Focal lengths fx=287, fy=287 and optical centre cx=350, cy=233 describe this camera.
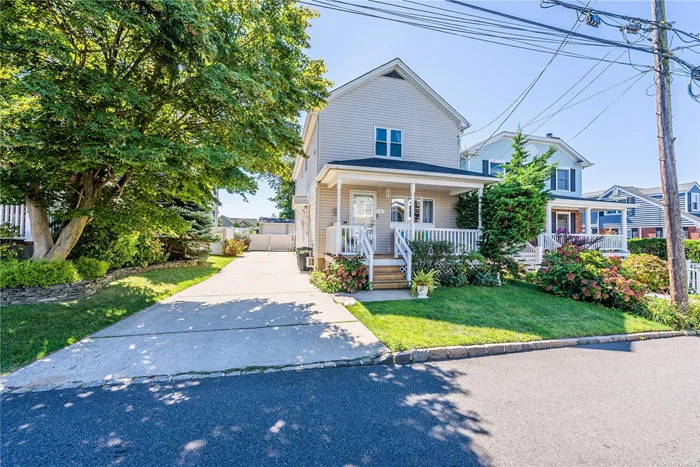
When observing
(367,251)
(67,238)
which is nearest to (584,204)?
(367,251)

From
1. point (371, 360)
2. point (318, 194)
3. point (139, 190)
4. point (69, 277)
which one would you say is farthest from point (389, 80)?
point (69, 277)

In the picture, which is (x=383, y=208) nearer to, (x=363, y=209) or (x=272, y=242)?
(x=363, y=209)

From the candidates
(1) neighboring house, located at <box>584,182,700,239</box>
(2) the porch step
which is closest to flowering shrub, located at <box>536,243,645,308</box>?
(2) the porch step

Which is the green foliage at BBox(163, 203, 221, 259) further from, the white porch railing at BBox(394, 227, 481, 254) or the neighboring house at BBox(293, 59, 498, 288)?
the white porch railing at BBox(394, 227, 481, 254)

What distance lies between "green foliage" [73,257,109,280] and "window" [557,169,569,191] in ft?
74.8

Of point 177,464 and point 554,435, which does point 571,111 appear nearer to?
point 554,435

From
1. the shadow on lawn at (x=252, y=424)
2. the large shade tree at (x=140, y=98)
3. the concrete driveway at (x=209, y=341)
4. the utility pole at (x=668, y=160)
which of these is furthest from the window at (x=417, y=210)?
the shadow on lawn at (x=252, y=424)

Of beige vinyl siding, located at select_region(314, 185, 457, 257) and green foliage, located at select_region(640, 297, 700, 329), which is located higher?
beige vinyl siding, located at select_region(314, 185, 457, 257)

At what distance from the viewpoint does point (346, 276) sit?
834 cm

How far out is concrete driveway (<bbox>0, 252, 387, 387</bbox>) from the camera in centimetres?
366

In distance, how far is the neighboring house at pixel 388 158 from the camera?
1046 cm

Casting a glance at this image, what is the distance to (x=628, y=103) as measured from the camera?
10.8 m

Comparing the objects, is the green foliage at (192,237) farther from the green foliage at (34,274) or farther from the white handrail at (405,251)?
the white handrail at (405,251)

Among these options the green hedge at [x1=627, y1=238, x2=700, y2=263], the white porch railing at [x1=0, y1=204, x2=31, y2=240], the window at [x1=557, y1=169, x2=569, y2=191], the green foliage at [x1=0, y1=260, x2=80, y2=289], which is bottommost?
the green foliage at [x1=0, y1=260, x2=80, y2=289]
